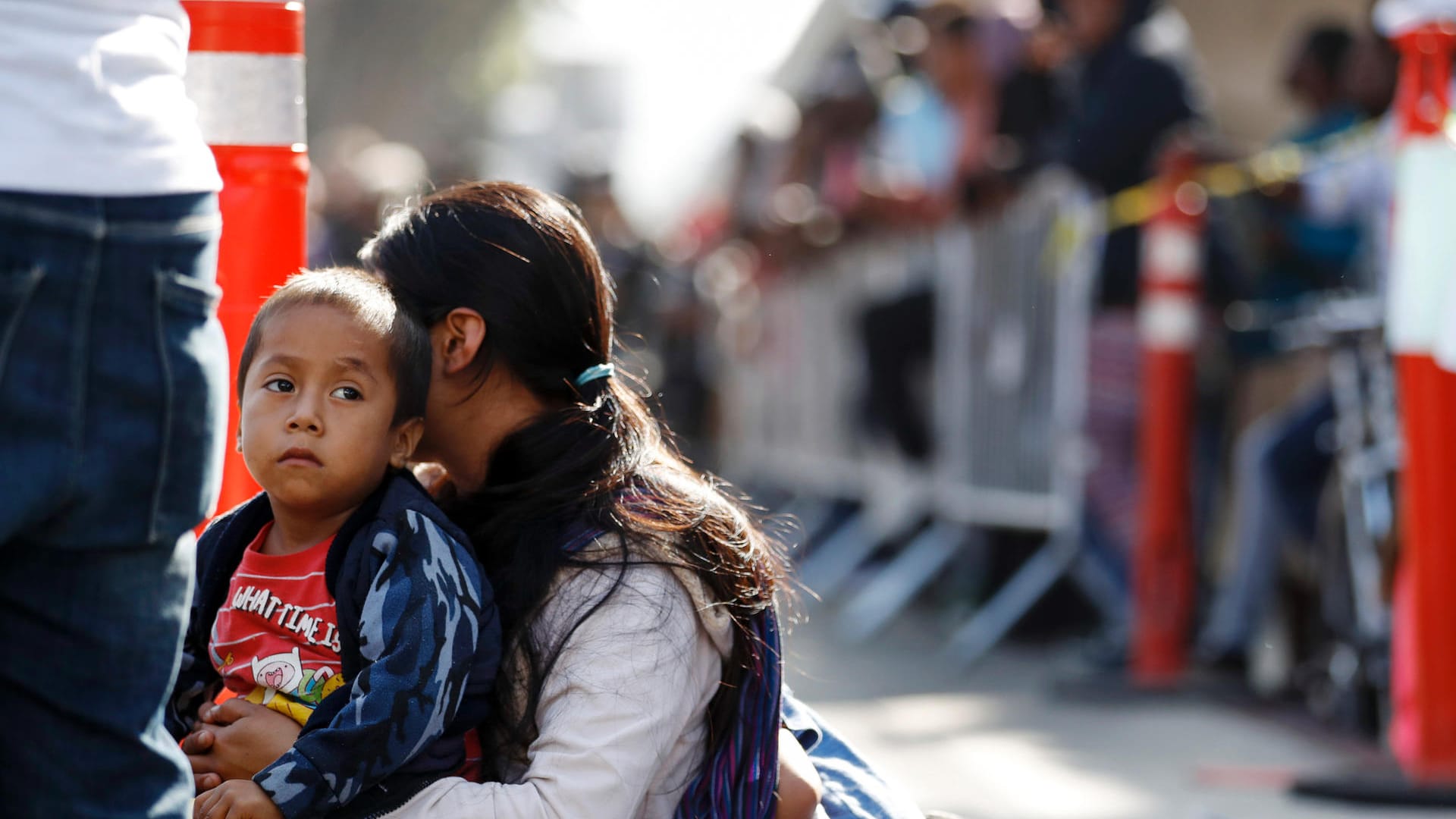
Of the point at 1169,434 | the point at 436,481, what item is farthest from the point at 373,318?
the point at 1169,434

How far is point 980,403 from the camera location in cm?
656

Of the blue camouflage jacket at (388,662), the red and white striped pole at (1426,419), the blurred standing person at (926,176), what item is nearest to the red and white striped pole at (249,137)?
the blue camouflage jacket at (388,662)

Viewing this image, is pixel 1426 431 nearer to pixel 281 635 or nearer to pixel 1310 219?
pixel 1310 219

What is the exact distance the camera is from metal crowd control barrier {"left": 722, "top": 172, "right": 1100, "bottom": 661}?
6000 millimetres

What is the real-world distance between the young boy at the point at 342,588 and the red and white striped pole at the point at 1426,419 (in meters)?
2.59

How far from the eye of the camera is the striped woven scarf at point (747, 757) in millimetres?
2082

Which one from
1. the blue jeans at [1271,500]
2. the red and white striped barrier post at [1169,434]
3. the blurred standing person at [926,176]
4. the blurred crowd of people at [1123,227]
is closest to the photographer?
the blue jeans at [1271,500]

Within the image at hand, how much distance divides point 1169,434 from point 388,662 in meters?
4.01

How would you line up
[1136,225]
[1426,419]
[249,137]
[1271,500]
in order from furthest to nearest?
[1136,225], [1271,500], [1426,419], [249,137]

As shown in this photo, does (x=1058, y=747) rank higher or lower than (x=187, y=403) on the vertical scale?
lower

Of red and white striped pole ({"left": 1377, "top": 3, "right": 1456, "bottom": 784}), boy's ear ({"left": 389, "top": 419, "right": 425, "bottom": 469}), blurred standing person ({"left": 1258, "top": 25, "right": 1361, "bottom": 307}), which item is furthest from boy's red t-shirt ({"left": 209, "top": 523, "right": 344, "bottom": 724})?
blurred standing person ({"left": 1258, "top": 25, "right": 1361, "bottom": 307})

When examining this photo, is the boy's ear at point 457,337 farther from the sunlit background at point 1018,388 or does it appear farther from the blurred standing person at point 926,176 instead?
the blurred standing person at point 926,176

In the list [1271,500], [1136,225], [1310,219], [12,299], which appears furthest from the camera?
[1136,225]

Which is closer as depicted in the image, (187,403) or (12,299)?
(12,299)
